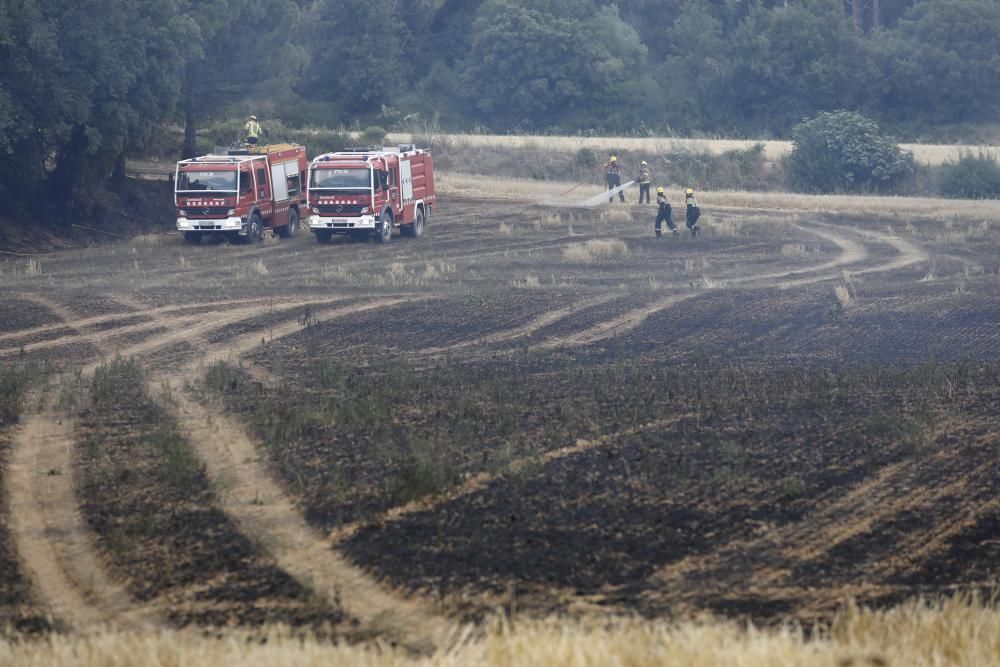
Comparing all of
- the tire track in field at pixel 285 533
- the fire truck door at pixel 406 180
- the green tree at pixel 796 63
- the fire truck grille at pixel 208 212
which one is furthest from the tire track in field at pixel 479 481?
the green tree at pixel 796 63

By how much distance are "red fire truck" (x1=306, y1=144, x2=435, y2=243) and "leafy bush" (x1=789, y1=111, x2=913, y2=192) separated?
78.9ft

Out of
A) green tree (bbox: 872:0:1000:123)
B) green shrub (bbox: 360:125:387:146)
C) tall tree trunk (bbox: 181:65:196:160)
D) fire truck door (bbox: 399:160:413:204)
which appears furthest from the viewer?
green tree (bbox: 872:0:1000:123)

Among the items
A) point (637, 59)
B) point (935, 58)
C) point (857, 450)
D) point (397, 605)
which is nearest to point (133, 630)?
point (397, 605)

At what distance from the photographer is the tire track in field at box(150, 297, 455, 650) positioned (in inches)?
360

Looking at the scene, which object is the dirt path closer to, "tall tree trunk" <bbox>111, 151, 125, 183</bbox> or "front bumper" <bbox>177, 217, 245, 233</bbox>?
"front bumper" <bbox>177, 217, 245, 233</bbox>

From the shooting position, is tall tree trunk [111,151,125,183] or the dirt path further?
tall tree trunk [111,151,125,183]

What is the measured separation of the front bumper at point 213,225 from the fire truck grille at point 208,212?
0.13 meters

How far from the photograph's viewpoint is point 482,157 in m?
60.1

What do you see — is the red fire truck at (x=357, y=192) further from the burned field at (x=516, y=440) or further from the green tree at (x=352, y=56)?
the green tree at (x=352, y=56)

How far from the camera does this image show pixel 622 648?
7.88 meters

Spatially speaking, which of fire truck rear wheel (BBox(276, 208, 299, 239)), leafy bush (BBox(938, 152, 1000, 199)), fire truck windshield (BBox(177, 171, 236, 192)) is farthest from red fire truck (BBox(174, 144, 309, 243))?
leafy bush (BBox(938, 152, 1000, 199))

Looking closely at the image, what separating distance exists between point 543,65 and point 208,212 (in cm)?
3876

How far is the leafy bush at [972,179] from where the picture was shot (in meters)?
51.5

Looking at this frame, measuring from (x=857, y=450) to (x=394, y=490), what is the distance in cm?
473
